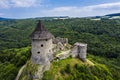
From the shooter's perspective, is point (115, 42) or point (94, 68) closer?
point (94, 68)

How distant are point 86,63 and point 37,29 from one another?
20926mm

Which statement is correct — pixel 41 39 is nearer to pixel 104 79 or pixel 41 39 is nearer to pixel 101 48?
pixel 104 79

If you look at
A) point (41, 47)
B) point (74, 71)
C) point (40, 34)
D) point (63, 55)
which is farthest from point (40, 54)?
point (74, 71)

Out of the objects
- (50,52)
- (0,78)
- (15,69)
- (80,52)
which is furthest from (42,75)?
(0,78)

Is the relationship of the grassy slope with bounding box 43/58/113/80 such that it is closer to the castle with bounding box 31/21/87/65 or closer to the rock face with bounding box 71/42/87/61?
the rock face with bounding box 71/42/87/61

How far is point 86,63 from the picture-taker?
6938 centimetres

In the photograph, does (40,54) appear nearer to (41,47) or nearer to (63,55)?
(41,47)

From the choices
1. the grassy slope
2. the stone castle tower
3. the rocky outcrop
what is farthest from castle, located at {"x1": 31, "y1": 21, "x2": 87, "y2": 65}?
the grassy slope

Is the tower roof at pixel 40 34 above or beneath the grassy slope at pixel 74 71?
above

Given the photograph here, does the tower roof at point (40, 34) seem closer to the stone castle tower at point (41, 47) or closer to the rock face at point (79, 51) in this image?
the stone castle tower at point (41, 47)

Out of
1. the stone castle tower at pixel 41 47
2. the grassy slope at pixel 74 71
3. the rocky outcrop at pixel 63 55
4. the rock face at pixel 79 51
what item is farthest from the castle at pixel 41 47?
the rock face at pixel 79 51

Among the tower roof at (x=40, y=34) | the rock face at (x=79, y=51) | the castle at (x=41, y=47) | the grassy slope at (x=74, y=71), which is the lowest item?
the grassy slope at (x=74, y=71)

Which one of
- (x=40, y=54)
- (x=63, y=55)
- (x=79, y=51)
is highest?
(x=40, y=54)

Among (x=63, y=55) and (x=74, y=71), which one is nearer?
(x=74, y=71)
